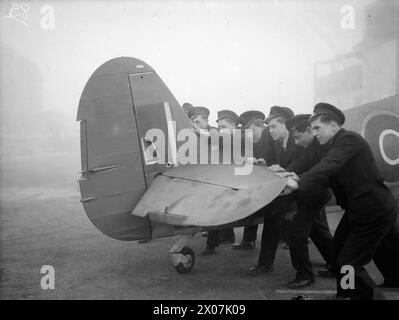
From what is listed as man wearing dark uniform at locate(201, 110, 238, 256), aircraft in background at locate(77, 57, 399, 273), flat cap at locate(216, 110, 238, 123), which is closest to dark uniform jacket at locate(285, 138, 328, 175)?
aircraft in background at locate(77, 57, 399, 273)

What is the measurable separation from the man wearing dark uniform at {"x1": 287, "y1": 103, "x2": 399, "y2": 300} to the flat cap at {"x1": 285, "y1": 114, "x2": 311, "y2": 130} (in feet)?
2.32

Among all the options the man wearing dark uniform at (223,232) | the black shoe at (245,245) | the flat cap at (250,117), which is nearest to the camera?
the man wearing dark uniform at (223,232)

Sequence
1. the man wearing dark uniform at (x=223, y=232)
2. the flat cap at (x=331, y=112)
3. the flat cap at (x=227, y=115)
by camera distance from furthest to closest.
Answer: the flat cap at (x=227, y=115) → the man wearing dark uniform at (x=223, y=232) → the flat cap at (x=331, y=112)

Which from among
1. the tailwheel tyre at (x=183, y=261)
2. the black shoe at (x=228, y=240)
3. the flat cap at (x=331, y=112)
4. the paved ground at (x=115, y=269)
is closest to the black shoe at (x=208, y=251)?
the paved ground at (x=115, y=269)

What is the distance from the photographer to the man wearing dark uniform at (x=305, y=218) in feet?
13.5

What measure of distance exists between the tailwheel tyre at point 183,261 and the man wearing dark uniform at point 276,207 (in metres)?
0.75

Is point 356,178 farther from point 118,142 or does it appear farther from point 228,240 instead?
point 228,240

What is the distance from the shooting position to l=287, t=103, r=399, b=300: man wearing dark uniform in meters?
3.37

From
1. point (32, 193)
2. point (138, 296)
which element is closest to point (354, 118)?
point (138, 296)

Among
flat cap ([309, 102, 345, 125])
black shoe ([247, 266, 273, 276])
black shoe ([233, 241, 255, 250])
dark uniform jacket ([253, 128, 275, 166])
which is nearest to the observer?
flat cap ([309, 102, 345, 125])

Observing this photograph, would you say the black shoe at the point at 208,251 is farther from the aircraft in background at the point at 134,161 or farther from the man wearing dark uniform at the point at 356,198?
the man wearing dark uniform at the point at 356,198

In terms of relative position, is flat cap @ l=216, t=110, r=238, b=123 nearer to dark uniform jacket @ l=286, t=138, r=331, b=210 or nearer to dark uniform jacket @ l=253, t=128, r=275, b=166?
dark uniform jacket @ l=253, t=128, r=275, b=166

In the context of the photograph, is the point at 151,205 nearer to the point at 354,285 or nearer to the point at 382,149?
the point at 354,285

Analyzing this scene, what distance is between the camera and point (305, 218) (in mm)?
4148
